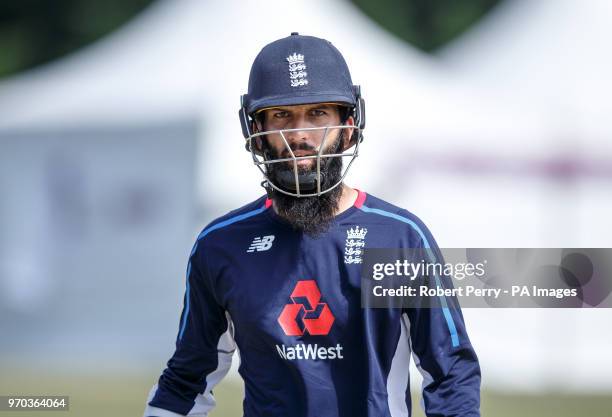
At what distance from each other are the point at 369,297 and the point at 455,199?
12.1ft

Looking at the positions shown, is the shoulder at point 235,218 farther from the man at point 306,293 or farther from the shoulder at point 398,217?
the shoulder at point 398,217

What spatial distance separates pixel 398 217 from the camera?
244 centimetres

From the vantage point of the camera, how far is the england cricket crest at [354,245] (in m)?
2.37

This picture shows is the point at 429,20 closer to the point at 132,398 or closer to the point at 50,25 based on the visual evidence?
the point at 50,25

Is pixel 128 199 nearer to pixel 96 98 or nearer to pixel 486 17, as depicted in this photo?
pixel 96 98

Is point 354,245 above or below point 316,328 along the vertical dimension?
above

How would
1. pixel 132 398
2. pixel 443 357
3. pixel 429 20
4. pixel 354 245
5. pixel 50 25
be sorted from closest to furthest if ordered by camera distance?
1. pixel 443 357
2. pixel 354 245
3. pixel 132 398
4. pixel 429 20
5. pixel 50 25

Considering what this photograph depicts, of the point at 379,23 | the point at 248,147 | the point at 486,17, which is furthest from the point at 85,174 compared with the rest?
the point at 248,147

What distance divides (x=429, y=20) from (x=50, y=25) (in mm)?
2731

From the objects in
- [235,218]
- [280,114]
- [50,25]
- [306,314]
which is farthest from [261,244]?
[50,25]

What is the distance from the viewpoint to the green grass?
5.31 meters

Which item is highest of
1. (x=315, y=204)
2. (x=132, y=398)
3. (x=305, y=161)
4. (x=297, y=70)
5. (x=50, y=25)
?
(x=50, y=25)

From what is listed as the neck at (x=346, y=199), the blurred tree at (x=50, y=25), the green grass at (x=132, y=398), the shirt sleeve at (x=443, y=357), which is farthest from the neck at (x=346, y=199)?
the blurred tree at (x=50, y=25)

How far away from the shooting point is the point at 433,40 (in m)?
6.18
